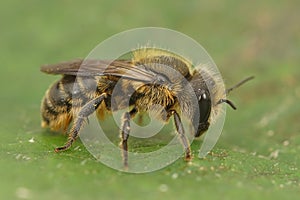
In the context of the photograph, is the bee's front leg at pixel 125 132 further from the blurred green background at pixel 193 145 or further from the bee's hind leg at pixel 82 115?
the bee's hind leg at pixel 82 115

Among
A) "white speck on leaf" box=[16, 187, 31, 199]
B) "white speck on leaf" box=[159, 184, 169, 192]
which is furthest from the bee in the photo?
"white speck on leaf" box=[16, 187, 31, 199]

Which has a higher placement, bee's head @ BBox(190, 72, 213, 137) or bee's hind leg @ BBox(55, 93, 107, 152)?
bee's head @ BBox(190, 72, 213, 137)

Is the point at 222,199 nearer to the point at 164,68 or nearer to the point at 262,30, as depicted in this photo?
the point at 164,68

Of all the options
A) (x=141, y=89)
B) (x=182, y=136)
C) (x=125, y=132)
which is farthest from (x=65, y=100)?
(x=182, y=136)

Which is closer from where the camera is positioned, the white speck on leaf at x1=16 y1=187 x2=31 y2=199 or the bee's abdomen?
the white speck on leaf at x1=16 y1=187 x2=31 y2=199

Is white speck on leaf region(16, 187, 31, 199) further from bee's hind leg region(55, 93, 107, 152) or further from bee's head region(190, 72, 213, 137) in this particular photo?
bee's head region(190, 72, 213, 137)

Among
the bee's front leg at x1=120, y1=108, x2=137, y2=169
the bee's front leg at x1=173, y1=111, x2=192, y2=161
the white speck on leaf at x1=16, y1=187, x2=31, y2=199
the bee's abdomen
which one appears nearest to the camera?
the white speck on leaf at x1=16, y1=187, x2=31, y2=199

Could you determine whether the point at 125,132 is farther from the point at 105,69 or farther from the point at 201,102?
the point at 201,102
